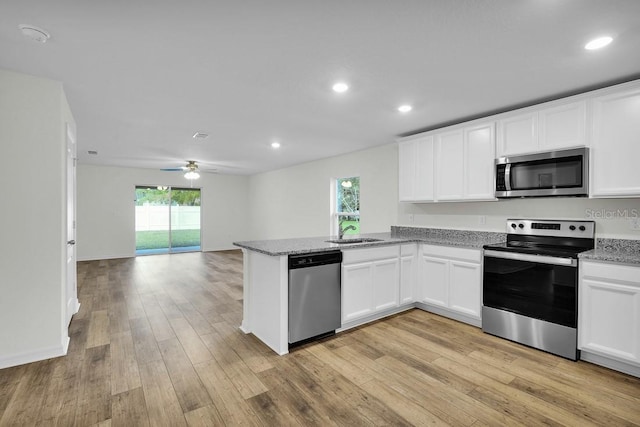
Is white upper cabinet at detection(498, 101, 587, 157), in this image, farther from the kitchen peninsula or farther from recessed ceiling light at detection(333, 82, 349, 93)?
recessed ceiling light at detection(333, 82, 349, 93)

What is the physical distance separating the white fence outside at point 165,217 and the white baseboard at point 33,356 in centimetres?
606

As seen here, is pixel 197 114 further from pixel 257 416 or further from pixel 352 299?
pixel 257 416

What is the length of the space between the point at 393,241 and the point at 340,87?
1.77 metres

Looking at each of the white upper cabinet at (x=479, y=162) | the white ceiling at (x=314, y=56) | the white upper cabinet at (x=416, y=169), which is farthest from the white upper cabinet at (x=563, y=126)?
the white upper cabinet at (x=416, y=169)

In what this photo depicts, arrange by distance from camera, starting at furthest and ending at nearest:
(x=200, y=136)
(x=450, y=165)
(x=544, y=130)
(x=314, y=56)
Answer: (x=200, y=136) → (x=450, y=165) → (x=544, y=130) → (x=314, y=56)

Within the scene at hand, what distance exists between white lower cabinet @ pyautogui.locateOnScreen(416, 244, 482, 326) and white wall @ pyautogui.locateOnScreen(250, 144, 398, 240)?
1.27 metres

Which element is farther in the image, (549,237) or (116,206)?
(116,206)

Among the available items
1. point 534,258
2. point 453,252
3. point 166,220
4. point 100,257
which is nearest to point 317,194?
point 453,252

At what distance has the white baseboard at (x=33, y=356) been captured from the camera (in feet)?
8.04

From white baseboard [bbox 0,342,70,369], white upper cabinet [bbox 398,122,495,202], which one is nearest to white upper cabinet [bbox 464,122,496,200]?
white upper cabinet [bbox 398,122,495,202]

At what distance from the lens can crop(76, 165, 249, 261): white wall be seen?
738cm

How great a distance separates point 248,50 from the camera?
2131 mm

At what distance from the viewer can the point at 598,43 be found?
1.98 meters

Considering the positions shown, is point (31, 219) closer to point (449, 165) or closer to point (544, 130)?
point (449, 165)
